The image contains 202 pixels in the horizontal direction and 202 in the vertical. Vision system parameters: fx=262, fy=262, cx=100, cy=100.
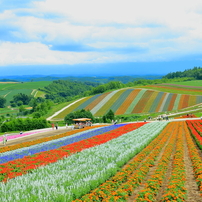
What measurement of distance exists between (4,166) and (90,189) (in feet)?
25.3

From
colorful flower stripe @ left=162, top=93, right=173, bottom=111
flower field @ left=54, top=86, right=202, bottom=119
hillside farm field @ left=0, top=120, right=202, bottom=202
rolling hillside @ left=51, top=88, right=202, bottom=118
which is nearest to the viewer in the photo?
hillside farm field @ left=0, top=120, right=202, bottom=202

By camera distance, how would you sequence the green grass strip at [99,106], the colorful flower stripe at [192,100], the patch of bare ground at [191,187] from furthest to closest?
the green grass strip at [99,106] < the colorful flower stripe at [192,100] < the patch of bare ground at [191,187]

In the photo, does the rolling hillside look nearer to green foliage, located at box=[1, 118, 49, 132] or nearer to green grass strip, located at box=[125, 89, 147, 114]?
green grass strip, located at box=[125, 89, 147, 114]

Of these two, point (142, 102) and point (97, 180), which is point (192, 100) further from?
point (97, 180)

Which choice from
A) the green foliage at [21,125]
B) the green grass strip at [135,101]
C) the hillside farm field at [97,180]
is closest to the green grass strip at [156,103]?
the green grass strip at [135,101]

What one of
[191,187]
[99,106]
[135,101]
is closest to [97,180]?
[191,187]

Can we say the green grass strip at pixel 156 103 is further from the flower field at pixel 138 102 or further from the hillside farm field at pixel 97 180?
the hillside farm field at pixel 97 180

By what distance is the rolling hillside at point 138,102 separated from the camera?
90938mm

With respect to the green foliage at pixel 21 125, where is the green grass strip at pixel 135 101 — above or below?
above

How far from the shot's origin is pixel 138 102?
102625 millimetres

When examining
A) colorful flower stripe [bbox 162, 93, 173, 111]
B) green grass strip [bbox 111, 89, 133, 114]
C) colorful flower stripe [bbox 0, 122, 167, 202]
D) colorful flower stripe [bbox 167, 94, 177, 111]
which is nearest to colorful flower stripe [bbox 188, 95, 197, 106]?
colorful flower stripe [bbox 167, 94, 177, 111]

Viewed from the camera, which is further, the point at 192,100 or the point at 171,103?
the point at 192,100

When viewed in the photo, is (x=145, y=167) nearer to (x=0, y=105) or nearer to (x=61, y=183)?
(x=61, y=183)

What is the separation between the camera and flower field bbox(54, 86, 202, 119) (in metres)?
91.1
